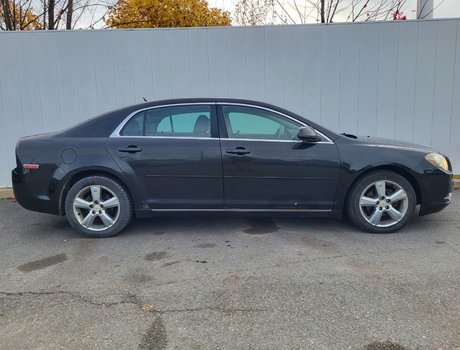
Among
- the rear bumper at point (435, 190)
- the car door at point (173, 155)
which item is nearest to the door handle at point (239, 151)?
the car door at point (173, 155)

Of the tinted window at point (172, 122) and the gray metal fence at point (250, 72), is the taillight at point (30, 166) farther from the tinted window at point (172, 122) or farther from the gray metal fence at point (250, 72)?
the gray metal fence at point (250, 72)

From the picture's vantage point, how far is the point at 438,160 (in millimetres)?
4621

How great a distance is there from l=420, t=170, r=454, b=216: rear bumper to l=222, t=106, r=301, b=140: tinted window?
161cm

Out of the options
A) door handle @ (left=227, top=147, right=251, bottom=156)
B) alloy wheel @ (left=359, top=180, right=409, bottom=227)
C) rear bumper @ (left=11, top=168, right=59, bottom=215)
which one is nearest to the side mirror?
door handle @ (left=227, top=147, right=251, bottom=156)

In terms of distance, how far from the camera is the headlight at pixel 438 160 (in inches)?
180

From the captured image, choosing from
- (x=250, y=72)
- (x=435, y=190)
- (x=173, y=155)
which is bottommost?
(x=435, y=190)

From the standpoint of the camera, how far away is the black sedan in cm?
448

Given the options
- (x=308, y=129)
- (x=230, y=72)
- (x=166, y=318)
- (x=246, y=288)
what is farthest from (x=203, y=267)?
(x=230, y=72)

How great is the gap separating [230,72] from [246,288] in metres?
4.54

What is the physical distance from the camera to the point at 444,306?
295 centimetres

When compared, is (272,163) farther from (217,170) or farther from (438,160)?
(438,160)

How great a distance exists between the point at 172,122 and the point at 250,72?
277 centimetres

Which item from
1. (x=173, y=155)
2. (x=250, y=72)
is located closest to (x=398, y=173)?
(x=173, y=155)

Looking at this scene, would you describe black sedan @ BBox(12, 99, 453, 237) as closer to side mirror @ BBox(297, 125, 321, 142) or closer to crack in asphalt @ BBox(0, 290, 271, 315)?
side mirror @ BBox(297, 125, 321, 142)
